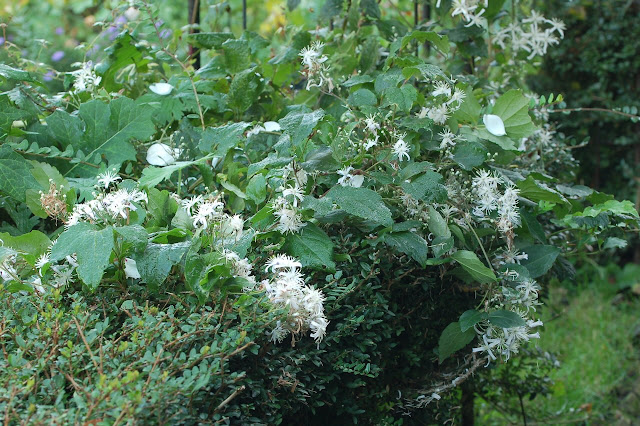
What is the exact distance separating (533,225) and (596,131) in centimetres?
362

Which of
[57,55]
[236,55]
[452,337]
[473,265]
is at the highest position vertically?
[236,55]

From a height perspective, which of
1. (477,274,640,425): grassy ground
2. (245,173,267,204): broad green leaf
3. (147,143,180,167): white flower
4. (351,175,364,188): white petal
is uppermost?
(245,173,267,204): broad green leaf

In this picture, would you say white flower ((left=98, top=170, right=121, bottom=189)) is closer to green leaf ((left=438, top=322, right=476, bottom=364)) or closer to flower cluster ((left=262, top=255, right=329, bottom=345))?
flower cluster ((left=262, top=255, right=329, bottom=345))

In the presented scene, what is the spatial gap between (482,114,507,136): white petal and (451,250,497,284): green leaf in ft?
1.17

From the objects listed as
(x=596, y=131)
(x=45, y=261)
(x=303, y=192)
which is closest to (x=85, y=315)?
(x=45, y=261)

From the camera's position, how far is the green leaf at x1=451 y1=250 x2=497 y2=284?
1333mm

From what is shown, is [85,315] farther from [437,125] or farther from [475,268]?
[437,125]

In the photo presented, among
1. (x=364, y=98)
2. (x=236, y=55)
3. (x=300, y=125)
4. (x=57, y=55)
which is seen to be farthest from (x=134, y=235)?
(x=57, y=55)

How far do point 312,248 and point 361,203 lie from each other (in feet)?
0.41

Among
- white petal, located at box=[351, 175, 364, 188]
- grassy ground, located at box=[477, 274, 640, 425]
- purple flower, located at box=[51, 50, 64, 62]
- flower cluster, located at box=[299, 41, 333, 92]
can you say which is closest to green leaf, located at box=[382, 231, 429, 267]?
white petal, located at box=[351, 175, 364, 188]

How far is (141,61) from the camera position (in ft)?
6.30

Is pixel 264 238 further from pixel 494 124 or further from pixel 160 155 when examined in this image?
pixel 494 124

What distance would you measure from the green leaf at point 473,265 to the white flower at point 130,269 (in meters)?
0.63

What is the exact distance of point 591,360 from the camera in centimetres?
340
